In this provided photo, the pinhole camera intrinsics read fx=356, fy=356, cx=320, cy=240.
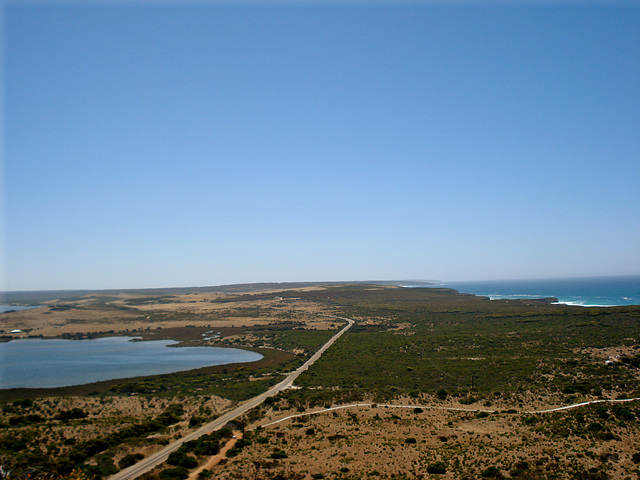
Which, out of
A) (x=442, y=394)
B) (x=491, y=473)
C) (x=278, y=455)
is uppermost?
(x=491, y=473)

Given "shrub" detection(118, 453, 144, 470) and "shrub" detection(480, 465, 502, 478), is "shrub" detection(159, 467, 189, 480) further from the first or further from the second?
"shrub" detection(480, 465, 502, 478)

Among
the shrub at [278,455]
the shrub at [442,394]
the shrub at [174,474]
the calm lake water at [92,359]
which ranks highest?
the shrub at [174,474]

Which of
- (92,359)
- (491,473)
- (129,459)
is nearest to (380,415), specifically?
(491,473)

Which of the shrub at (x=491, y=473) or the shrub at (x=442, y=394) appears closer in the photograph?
the shrub at (x=491, y=473)

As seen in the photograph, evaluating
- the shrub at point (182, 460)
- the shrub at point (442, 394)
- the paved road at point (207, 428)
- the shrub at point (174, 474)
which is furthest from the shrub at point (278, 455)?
the shrub at point (442, 394)

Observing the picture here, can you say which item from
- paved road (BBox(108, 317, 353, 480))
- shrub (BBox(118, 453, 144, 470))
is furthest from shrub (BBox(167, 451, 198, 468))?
shrub (BBox(118, 453, 144, 470))

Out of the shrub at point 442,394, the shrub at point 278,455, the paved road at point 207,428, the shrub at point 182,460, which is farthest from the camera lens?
the shrub at point 442,394

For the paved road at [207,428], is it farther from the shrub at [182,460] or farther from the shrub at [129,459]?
the shrub at [182,460]

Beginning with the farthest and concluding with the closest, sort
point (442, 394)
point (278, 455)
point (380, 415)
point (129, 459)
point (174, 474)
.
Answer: point (442, 394) → point (380, 415) → point (278, 455) → point (129, 459) → point (174, 474)

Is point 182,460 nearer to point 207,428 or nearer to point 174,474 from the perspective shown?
point 174,474
